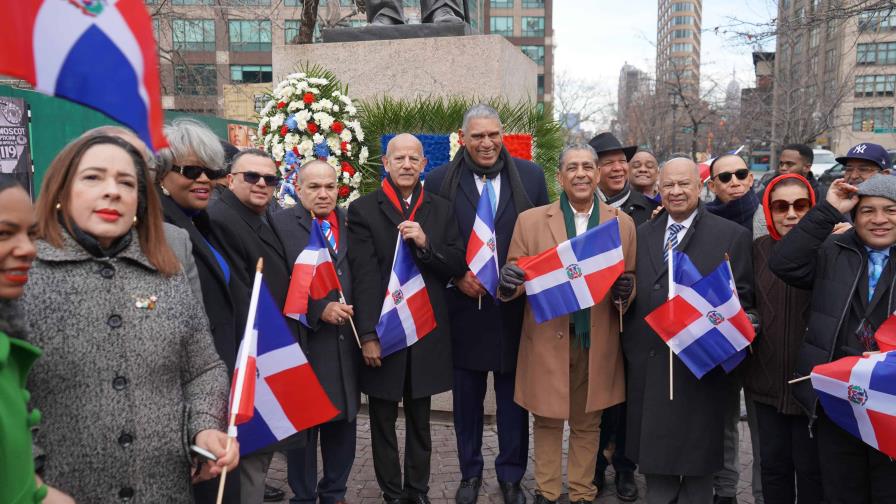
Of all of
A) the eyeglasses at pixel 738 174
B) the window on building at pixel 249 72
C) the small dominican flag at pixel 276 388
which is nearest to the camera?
the small dominican flag at pixel 276 388

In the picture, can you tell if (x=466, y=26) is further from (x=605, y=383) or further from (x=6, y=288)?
(x=6, y=288)

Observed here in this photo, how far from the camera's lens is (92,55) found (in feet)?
6.22

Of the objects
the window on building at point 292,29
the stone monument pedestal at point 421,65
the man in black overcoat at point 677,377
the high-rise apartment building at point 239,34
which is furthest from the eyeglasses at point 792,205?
the window on building at point 292,29

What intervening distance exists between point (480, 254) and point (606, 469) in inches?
82.7

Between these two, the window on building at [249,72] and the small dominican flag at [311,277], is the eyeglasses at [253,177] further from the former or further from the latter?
the window on building at [249,72]

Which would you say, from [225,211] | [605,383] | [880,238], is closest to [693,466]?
[605,383]

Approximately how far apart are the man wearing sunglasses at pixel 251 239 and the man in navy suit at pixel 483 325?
123cm

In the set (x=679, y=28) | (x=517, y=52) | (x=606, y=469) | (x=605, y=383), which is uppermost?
(x=679, y=28)

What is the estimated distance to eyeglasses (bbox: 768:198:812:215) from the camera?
12.9 ft

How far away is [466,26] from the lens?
6.87 metres

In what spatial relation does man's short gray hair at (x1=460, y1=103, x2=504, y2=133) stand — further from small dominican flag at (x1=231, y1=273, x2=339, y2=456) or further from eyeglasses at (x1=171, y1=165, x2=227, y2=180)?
small dominican flag at (x1=231, y1=273, x2=339, y2=456)

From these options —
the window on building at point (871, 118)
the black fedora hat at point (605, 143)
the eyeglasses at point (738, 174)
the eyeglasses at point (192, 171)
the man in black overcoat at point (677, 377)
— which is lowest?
the man in black overcoat at point (677, 377)

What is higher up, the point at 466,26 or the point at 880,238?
the point at 466,26

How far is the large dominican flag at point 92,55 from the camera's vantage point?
1805mm
